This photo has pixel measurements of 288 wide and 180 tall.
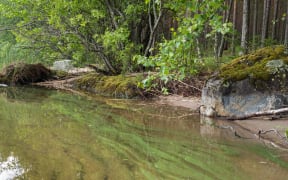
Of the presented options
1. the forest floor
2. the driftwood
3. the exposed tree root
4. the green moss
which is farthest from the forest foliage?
the exposed tree root

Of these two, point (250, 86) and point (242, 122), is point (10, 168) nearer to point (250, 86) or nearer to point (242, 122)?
point (242, 122)

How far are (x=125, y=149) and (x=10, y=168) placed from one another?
1.35 metres

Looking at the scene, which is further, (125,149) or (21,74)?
(21,74)

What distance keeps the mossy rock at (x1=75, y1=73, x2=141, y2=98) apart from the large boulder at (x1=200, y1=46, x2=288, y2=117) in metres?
3.02

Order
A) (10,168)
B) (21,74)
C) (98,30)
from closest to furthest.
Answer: (10,168)
(98,30)
(21,74)

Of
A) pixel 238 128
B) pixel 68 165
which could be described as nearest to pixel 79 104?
pixel 238 128

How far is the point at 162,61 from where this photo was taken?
545 cm

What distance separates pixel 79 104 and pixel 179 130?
11.6 ft

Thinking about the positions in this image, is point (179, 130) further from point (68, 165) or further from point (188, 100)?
point (188, 100)

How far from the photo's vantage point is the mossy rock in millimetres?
9461

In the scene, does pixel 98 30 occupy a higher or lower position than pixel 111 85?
higher

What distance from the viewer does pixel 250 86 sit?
6285 mm

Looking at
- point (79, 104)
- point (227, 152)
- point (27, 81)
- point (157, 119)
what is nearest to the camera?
point (227, 152)

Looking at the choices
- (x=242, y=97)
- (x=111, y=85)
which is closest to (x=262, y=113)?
(x=242, y=97)
